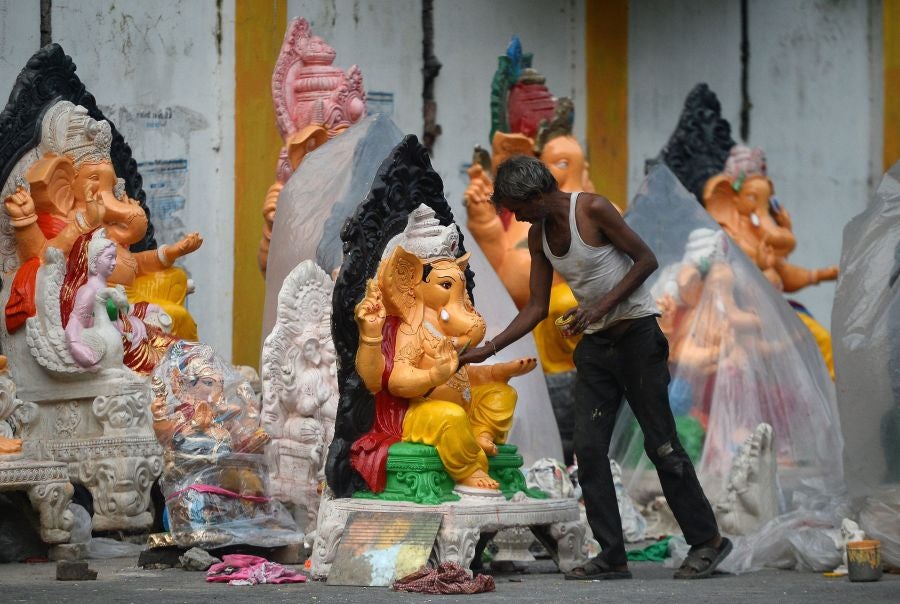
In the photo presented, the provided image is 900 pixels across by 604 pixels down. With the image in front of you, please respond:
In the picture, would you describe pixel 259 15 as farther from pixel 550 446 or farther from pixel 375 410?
pixel 375 410

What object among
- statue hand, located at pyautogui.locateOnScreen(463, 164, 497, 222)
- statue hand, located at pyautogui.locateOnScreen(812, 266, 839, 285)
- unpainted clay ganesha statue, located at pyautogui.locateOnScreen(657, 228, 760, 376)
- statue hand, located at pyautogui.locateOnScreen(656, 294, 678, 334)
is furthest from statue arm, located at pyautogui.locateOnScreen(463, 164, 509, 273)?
statue hand, located at pyautogui.locateOnScreen(812, 266, 839, 285)

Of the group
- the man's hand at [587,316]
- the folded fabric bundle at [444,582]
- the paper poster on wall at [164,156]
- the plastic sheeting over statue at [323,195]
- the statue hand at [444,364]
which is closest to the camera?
the folded fabric bundle at [444,582]

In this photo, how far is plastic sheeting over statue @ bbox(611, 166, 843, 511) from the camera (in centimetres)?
822

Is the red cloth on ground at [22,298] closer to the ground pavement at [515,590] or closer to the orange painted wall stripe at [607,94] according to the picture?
the ground pavement at [515,590]

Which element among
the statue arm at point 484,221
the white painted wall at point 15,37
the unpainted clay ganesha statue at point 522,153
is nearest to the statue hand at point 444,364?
the unpainted clay ganesha statue at point 522,153

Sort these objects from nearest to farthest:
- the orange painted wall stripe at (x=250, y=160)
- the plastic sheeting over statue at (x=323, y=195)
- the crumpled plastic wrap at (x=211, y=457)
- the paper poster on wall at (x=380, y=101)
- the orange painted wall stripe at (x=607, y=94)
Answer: the crumpled plastic wrap at (x=211, y=457) < the plastic sheeting over statue at (x=323, y=195) < the orange painted wall stripe at (x=250, y=160) < the paper poster on wall at (x=380, y=101) < the orange painted wall stripe at (x=607, y=94)

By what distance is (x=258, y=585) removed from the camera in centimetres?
622

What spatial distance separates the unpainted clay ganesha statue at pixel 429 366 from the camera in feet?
20.7

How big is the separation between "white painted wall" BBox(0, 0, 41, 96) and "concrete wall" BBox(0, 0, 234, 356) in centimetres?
34

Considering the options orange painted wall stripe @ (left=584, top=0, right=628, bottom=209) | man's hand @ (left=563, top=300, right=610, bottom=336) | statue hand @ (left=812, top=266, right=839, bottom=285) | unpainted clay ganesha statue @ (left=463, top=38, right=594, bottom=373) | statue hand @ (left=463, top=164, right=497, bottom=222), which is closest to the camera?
man's hand @ (left=563, top=300, right=610, bottom=336)

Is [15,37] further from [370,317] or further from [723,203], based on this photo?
[370,317]

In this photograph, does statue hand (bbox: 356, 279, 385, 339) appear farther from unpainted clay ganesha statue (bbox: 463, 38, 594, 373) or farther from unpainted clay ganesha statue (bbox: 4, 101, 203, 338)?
unpainted clay ganesha statue (bbox: 463, 38, 594, 373)

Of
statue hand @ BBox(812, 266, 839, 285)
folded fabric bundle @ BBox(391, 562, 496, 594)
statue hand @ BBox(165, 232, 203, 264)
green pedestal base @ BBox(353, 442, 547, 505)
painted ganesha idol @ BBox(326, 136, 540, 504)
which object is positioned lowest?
folded fabric bundle @ BBox(391, 562, 496, 594)

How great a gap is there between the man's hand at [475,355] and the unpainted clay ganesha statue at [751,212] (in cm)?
526
